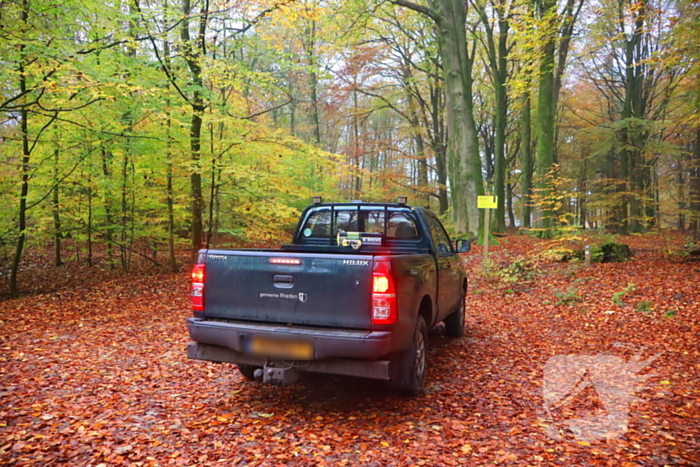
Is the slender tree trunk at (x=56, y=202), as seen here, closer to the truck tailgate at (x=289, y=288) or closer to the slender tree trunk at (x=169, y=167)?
the slender tree trunk at (x=169, y=167)

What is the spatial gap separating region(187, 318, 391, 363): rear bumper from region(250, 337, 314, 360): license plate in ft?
0.11

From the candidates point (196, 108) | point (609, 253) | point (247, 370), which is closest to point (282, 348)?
point (247, 370)

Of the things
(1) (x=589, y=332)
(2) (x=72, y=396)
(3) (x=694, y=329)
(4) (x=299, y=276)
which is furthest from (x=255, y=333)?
(3) (x=694, y=329)

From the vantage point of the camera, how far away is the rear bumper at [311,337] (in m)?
3.47

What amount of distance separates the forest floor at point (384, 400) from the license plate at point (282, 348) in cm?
61

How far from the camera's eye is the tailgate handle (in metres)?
3.74

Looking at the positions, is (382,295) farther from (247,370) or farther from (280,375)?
(247,370)

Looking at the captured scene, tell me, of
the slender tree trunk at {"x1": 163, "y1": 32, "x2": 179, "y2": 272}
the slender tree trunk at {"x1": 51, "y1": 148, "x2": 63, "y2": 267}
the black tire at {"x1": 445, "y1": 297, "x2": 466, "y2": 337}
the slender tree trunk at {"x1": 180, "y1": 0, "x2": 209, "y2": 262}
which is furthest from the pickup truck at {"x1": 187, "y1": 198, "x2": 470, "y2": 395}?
the slender tree trunk at {"x1": 51, "y1": 148, "x2": 63, "y2": 267}

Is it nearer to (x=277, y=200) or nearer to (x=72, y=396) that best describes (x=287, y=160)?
(x=277, y=200)

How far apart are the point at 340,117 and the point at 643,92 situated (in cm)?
1716

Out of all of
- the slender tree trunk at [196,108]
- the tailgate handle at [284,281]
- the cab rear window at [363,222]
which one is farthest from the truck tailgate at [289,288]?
the slender tree trunk at [196,108]

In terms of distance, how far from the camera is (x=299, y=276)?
3717mm

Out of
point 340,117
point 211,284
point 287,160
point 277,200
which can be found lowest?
point 211,284

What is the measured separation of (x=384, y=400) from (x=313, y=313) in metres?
1.25
